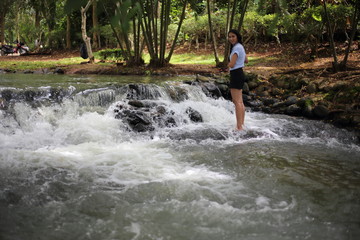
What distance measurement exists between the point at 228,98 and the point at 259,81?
1279 millimetres

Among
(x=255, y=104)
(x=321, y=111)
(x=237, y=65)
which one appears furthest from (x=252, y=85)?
(x=237, y=65)

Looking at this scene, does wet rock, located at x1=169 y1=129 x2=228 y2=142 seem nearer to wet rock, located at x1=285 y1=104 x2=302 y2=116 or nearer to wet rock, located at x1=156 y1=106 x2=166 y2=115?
wet rock, located at x1=156 y1=106 x2=166 y2=115

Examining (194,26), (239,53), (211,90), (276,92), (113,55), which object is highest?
(194,26)

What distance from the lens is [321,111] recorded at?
870cm

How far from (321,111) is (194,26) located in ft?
54.8

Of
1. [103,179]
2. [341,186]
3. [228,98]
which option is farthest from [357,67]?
[103,179]

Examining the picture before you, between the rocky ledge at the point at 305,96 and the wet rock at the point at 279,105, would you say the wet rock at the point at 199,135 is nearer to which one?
the rocky ledge at the point at 305,96

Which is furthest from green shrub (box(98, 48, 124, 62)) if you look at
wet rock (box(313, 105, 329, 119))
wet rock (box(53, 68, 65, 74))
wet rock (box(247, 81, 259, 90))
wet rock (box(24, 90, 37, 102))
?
wet rock (box(313, 105, 329, 119))

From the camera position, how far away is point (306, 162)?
542 centimetres

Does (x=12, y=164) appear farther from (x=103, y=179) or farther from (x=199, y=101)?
(x=199, y=101)

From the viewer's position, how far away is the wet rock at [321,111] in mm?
8633

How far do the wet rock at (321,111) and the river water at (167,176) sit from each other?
0.46 meters

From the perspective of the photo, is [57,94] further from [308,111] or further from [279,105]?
[308,111]

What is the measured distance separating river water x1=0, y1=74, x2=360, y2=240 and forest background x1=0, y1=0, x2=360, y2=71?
6.61 ft
